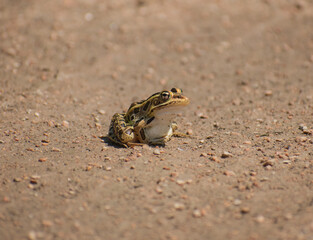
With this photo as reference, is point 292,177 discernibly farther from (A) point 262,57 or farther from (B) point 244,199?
(A) point 262,57

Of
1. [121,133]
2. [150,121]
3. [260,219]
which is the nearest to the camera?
[260,219]

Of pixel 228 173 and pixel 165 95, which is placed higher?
pixel 165 95

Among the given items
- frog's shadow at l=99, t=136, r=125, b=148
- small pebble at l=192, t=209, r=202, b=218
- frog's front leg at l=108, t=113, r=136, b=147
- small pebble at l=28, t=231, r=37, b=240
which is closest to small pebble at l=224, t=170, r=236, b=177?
small pebble at l=192, t=209, r=202, b=218

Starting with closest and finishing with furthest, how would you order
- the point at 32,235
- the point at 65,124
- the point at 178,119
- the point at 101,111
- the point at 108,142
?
the point at 32,235, the point at 108,142, the point at 65,124, the point at 178,119, the point at 101,111

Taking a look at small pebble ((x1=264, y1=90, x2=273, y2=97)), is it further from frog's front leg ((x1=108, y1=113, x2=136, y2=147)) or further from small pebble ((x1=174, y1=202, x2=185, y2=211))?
small pebble ((x1=174, y1=202, x2=185, y2=211))

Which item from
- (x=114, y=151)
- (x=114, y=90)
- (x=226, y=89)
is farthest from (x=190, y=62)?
(x=114, y=151)

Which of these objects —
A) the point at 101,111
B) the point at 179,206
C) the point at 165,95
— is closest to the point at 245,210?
the point at 179,206

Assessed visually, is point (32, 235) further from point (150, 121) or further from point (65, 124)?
point (65, 124)
